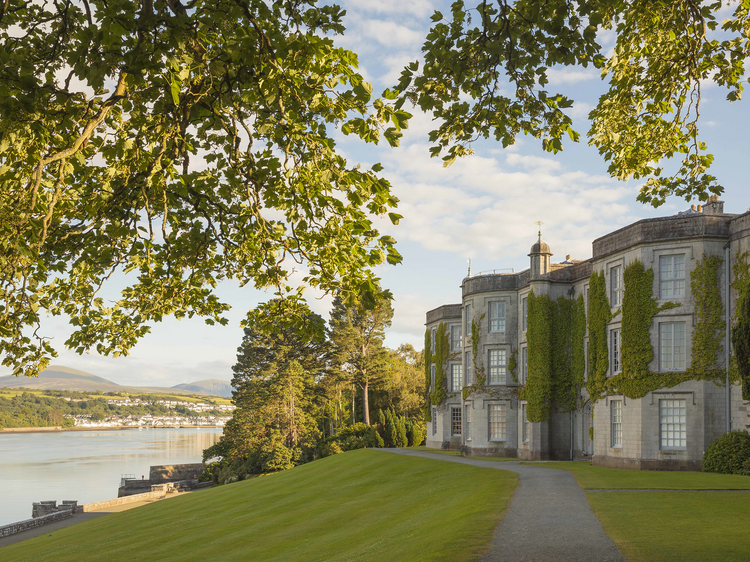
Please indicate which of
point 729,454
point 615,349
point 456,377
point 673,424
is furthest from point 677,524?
point 456,377

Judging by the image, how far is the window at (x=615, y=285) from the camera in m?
28.2

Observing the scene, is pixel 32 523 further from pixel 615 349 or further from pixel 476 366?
pixel 615 349

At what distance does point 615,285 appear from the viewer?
28.8 m

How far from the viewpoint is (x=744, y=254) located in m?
24.2

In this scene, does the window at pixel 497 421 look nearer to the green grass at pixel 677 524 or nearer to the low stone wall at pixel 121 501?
the green grass at pixel 677 524

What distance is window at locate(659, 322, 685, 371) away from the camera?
2575 cm

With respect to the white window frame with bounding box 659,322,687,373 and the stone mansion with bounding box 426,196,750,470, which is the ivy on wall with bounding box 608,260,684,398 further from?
the white window frame with bounding box 659,322,687,373

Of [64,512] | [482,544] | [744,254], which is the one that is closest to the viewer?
[482,544]

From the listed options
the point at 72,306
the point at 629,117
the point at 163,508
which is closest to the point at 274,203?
the point at 72,306

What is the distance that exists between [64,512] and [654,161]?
41.3 m

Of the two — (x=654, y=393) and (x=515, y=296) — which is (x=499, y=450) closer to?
(x=515, y=296)

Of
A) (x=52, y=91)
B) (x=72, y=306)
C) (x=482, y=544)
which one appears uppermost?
(x=52, y=91)

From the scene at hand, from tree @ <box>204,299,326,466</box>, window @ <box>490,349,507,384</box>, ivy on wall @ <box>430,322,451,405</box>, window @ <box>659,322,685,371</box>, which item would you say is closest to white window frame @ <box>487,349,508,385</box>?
window @ <box>490,349,507,384</box>

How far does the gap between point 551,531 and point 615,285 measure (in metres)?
18.3
